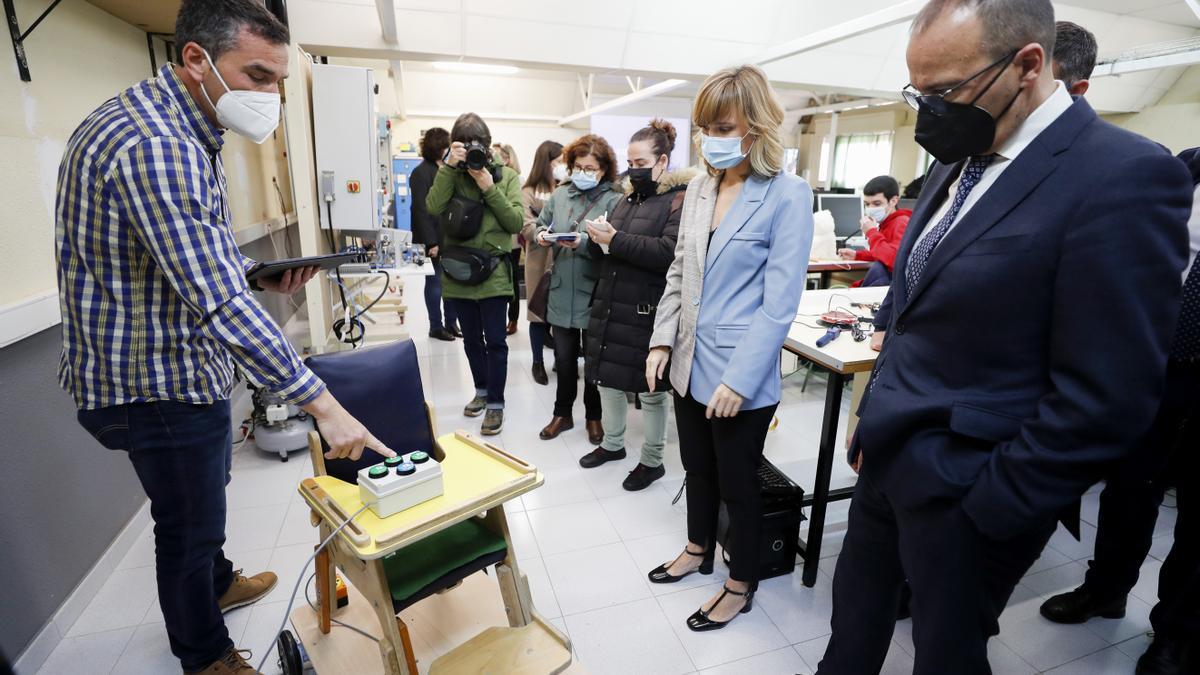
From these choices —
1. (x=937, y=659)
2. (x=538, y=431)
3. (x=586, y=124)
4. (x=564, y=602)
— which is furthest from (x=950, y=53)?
(x=586, y=124)

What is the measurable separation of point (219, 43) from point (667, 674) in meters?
1.83

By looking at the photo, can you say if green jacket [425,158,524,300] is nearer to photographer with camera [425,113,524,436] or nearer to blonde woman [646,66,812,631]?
photographer with camera [425,113,524,436]

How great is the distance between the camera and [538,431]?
3.03 meters

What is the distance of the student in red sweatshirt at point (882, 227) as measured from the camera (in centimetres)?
304

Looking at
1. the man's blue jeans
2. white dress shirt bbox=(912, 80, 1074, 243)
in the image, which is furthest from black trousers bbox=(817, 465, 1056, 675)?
the man's blue jeans

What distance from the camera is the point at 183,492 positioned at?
130 centimetres

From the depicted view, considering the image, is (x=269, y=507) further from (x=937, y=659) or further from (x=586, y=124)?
(x=586, y=124)

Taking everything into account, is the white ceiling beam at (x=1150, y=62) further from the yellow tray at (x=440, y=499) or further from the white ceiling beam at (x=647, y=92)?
the yellow tray at (x=440, y=499)

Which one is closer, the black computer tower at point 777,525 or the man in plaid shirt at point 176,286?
the man in plaid shirt at point 176,286

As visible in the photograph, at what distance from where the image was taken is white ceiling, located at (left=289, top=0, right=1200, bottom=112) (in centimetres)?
351

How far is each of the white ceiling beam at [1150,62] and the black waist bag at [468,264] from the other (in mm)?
4495

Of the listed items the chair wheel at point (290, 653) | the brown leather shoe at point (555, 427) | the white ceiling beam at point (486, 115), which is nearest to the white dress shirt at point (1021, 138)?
the chair wheel at point (290, 653)

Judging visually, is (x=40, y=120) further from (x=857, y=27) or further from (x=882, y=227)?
(x=882, y=227)

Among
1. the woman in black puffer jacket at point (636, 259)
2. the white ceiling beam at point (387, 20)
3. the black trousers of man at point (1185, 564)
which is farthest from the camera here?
the white ceiling beam at point (387, 20)
